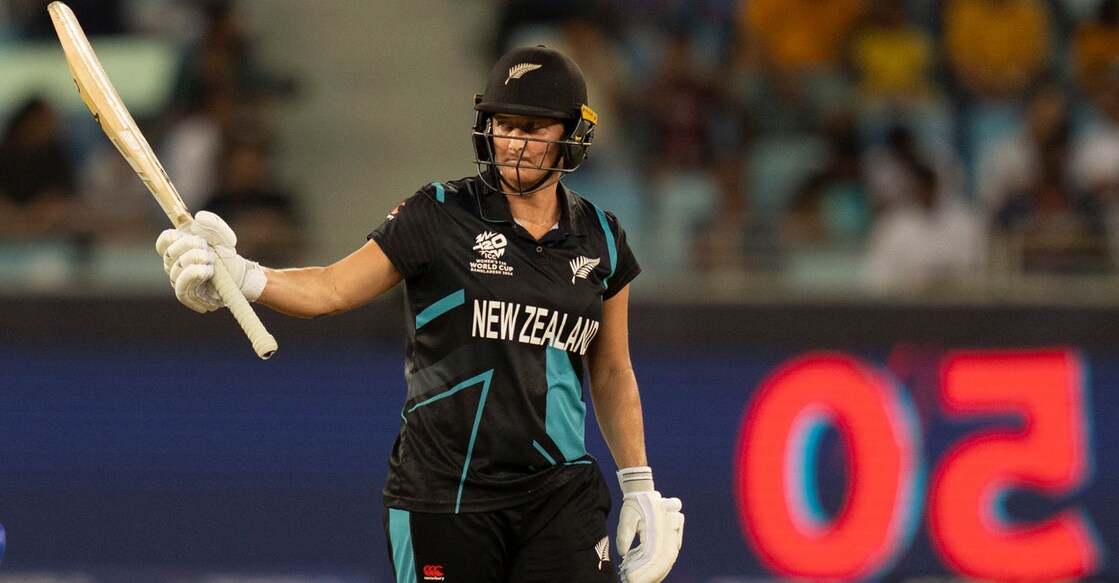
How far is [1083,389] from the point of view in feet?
29.2

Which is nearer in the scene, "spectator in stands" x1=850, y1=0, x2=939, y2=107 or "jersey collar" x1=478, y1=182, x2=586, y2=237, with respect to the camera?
"jersey collar" x1=478, y1=182, x2=586, y2=237

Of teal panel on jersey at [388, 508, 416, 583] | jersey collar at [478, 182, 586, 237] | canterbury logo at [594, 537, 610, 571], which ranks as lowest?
canterbury logo at [594, 537, 610, 571]

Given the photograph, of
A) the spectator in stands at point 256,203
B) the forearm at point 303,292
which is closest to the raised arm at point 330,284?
the forearm at point 303,292

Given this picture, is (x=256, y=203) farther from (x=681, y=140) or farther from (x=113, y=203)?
(x=681, y=140)

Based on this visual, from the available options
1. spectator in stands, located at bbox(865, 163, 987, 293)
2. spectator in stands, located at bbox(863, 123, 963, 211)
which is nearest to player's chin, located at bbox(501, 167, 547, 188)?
spectator in stands, located at bbox(865, 163, 987, 293)

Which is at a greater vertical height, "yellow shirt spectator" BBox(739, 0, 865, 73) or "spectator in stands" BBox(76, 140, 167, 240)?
"yellow shirt spectator" BBox(739, 0, 865, 73)

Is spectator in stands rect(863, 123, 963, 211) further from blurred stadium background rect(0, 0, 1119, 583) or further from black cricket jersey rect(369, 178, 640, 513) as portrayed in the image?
black cricket jersey rect(369, 178, 640, 513)

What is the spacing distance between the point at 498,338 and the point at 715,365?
450 centimetres

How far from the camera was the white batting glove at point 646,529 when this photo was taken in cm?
507

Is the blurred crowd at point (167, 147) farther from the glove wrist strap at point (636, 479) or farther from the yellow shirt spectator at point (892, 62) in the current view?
the glove wrist strap at point (636, 479)

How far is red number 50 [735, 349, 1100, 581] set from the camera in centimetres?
891

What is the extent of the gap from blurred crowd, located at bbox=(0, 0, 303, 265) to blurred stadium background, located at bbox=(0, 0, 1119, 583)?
3 centimetres

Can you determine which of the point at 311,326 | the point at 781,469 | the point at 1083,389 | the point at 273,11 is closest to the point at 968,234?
the point at 1083,389

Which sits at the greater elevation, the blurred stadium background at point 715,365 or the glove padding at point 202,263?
the glove padding at point 202,263
